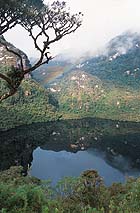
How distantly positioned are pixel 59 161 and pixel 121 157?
16826 millimetres

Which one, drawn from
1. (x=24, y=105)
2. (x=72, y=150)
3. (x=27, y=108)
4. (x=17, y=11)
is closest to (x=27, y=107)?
(x=27, y=108)

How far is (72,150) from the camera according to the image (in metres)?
105

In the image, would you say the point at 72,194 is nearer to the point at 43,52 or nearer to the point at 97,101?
the point at 43,52

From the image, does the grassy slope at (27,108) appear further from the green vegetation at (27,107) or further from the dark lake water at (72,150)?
the dark lake water at (72,150)

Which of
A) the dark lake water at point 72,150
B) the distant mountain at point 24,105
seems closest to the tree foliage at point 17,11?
the dark lake water at point 72,150

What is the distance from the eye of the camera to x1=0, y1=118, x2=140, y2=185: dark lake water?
80188mm

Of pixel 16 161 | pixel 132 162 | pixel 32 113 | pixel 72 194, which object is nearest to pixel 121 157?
pixel 132 162

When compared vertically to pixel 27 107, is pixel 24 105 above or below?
above

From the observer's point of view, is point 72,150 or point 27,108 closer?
point 72,150

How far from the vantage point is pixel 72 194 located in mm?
13547

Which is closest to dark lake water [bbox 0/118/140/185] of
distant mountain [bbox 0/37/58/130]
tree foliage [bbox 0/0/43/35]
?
distant mountain [bbox 0/37/58/130]

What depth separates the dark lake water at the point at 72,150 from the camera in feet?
263

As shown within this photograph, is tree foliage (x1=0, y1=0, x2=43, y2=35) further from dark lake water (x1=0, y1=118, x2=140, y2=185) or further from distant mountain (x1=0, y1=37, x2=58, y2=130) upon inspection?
distant mountain (x1=0, y1=37, x2=58, y2=130)

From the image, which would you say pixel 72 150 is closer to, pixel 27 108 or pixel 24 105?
pixel 27 108
